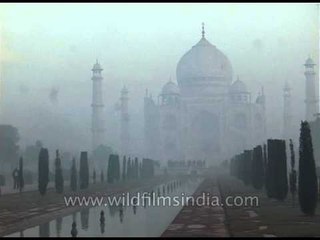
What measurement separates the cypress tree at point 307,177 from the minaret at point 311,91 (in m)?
36.1

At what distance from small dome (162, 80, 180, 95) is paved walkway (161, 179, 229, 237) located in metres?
40.1

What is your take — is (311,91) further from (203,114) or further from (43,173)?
(43,173)

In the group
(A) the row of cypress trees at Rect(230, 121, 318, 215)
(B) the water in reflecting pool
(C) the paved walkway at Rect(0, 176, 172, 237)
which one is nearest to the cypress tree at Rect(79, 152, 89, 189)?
(C) the paved walkway at Rect(0, 176, 172, 237)

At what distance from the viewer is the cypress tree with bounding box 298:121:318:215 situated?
1054 centimetres

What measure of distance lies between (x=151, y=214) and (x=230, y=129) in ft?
131

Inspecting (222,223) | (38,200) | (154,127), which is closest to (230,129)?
(154,127)

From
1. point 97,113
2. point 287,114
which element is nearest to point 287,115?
point 287,114

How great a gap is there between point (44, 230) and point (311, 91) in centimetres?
4110

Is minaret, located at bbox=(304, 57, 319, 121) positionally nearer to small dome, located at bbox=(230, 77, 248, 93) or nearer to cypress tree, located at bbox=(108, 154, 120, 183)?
→ small dome, located at bbox=(230, 77, 248, 93)

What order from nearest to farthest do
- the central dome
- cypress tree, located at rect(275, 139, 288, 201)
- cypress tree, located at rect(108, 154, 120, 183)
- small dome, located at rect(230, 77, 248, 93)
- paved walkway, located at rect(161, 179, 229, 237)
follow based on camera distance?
paved walkway, located at rect(161, 179, 229, 237), cypress tree, located at rect(275, 139, 288, 201), cypress tree, located at rect(108, 154, 120, 183), the central dome, small dome, located at rect(230, 77, 248, 93)

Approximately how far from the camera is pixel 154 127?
52531 mm

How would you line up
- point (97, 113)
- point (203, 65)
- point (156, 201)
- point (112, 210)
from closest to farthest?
point (112, 210) → point (156, 201) → point (97, 113) → point (203, 65)

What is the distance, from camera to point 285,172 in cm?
1345

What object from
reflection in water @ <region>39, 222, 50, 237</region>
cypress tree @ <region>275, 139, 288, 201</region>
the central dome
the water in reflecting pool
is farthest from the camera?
the central dome
